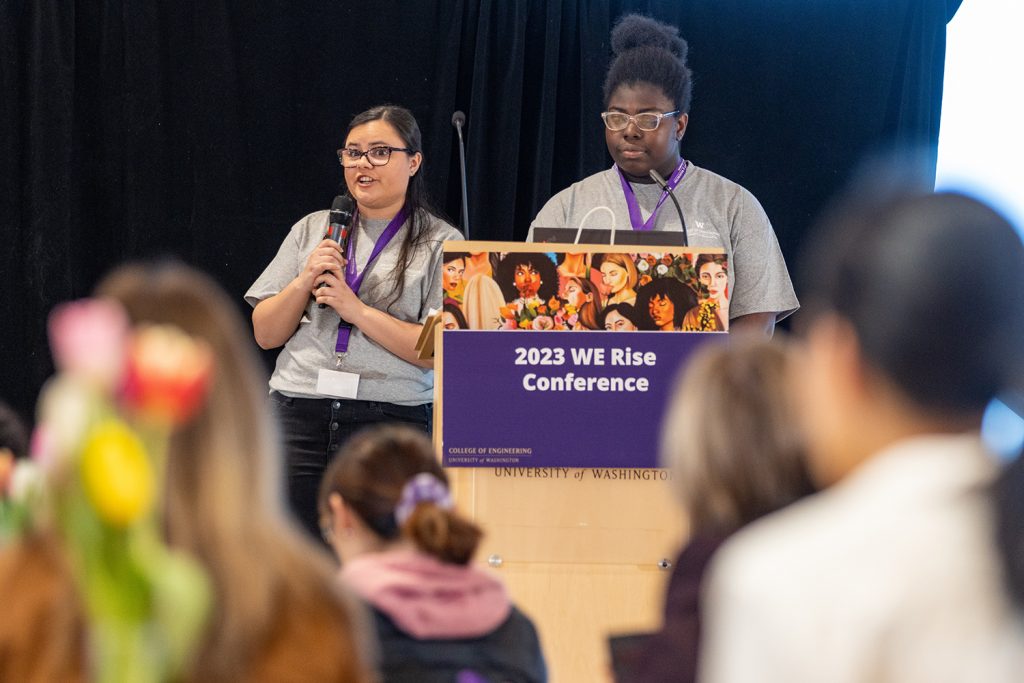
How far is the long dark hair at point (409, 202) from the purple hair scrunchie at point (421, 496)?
165 cm

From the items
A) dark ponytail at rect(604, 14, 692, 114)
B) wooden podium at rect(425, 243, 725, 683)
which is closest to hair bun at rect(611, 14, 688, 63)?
dark ponytail at rect(604, 14, 692, 114)

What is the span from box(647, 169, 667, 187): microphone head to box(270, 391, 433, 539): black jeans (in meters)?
0.89

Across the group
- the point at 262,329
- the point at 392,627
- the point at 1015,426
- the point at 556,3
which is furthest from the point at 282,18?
the point at 1015,426

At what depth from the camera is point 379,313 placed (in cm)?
335

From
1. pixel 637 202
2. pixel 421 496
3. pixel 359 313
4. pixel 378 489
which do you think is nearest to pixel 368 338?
pixel 359 313

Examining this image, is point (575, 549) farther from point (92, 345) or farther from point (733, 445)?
point (92, 345)

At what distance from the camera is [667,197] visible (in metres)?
3.32

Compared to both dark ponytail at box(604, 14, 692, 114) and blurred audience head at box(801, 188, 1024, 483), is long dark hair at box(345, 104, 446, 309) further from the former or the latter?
blurred audience head at box(801, 188, 1024, 483)

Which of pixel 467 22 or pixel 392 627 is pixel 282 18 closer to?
pixel 467 22

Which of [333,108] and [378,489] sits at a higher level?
[333,108]

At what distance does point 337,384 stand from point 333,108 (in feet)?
3.66

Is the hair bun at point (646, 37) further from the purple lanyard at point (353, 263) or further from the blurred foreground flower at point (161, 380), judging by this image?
the blurred foreground flower at point (161, 380)

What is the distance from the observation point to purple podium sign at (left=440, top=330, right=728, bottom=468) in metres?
Answer: 2.38

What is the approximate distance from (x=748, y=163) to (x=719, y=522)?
292cm
